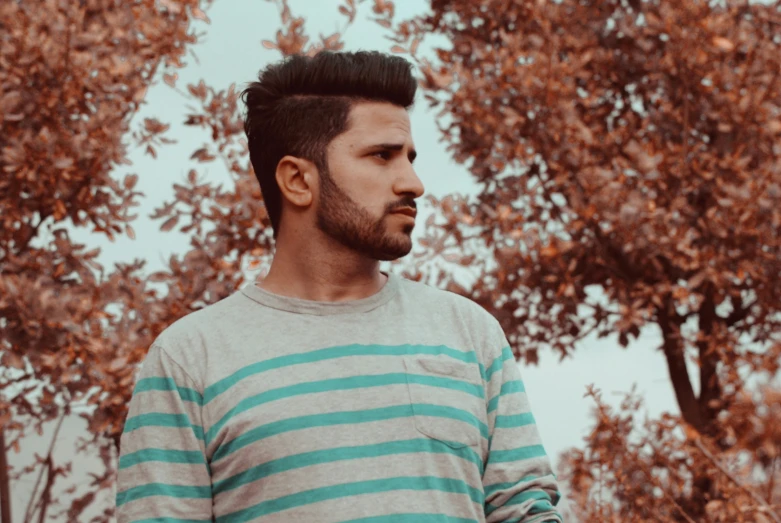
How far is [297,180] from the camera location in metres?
2.09

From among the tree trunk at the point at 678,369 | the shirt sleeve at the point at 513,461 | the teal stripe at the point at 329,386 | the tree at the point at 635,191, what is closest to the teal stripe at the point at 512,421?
the shirt sleeve at the point at 513,461

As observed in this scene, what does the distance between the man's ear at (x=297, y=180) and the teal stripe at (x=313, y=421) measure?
48cm

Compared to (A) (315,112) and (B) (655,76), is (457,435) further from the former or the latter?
(B) (655,76)

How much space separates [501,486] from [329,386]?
0.41 meters

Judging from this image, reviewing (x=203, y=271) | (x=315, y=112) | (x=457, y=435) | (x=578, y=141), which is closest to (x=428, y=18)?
(x=578, y=141)

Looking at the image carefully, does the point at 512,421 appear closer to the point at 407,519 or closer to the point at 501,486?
the point at 501,486

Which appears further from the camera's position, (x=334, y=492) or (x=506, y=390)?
Answer: (x=506, y=390)

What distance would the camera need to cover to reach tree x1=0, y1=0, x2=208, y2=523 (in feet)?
12.3

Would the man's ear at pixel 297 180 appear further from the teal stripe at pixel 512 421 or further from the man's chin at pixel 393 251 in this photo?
the teal stripe at pixel 512 421

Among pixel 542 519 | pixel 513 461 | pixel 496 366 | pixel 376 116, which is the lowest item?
pixel 542 519

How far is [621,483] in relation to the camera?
4.17m

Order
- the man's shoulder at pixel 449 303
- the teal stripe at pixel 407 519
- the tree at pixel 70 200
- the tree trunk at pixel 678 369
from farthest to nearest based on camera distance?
1. the tree trunk at pixel 678 369
2. the tree at pixel 70 200
3. the man's shoulder at pixel 449 303
4. the teal stripe at pixel 407 519

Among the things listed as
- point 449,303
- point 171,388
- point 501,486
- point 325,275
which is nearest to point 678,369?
point 449,303

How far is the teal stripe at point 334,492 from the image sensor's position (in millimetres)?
1807
